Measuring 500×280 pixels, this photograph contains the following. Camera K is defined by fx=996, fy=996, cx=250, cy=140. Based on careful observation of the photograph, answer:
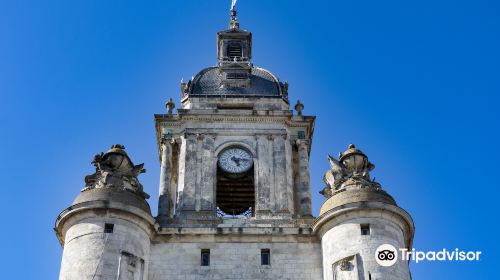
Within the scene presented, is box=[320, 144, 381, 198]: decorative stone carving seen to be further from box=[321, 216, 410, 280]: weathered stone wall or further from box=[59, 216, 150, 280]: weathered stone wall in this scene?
box=[59, 216, 150, 280]: weathered stone wall

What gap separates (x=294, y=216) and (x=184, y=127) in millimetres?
6505

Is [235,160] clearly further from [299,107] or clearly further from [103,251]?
[103,251]

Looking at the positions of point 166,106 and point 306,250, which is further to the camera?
point 166,106

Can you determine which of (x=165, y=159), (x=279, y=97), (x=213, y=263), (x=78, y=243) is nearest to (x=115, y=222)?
(x=78, y=243)

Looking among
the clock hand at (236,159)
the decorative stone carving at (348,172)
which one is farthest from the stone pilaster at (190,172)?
the decorative stone carving at (348,172)

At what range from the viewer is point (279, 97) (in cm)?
4253

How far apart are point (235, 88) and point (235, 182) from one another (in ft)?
17.5

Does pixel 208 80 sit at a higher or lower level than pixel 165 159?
higher

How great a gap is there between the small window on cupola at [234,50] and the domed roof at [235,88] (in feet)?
5.85

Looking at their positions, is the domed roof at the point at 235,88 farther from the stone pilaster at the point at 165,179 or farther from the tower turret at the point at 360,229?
the tower turret at the point at 360,229

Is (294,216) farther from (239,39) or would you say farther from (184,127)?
(239,39)

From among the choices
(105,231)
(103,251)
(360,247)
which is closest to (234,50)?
(105,231)

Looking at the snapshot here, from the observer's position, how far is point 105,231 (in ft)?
110

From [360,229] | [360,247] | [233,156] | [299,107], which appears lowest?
[360,247]
